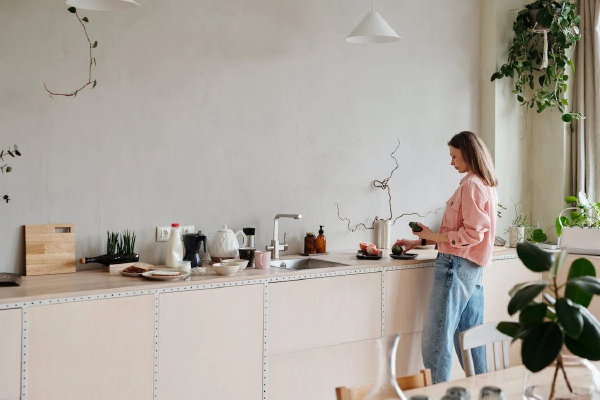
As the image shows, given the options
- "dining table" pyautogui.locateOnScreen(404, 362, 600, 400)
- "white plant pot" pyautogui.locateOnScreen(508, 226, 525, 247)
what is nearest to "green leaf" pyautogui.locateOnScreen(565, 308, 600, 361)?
"dining table" pyautogui.locateOnScreen(404, 362, 600, 400)

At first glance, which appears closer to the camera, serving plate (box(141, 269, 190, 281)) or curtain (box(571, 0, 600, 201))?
serving plate (box(141, 269, 190, 281))

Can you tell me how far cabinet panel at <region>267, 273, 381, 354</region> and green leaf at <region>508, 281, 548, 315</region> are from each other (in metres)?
1.89

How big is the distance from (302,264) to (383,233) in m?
0.68

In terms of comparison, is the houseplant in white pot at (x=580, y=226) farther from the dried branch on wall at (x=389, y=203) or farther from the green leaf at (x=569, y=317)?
the green leaf at (x=569, y=317)

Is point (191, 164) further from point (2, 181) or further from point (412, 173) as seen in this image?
point (412, 173)

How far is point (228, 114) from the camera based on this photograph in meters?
3.71

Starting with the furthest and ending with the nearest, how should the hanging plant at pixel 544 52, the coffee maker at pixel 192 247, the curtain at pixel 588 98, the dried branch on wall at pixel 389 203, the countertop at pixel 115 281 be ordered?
the curtain at pixel 588 98
the hanging plant at pixel 544 52
the dried branch on wall at pixel 389 203
the coffee maker at pixel 192 247
the countertop at pixel 115 281

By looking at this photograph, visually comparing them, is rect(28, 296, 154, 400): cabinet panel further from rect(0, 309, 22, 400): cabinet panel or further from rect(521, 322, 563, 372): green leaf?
rect(521, 322, 563, 372): green leaf

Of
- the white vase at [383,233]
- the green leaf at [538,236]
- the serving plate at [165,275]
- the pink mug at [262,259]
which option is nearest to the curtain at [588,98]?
the green leaf at [538,236]

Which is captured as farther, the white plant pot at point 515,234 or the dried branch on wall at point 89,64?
the white plant pot at point 515,234

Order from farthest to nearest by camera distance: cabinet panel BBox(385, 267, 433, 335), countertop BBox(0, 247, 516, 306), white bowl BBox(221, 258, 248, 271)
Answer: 1. cabinet panel BBox(385, 267, 433, 335)
2. white bowl BBox(221, 258, 248, 271)
3. countertop BBox(0, 247, 516, 306)

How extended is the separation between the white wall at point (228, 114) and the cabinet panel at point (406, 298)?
1.90ft

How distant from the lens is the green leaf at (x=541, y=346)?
1390mm

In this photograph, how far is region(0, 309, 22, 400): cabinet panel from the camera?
2.53 m
